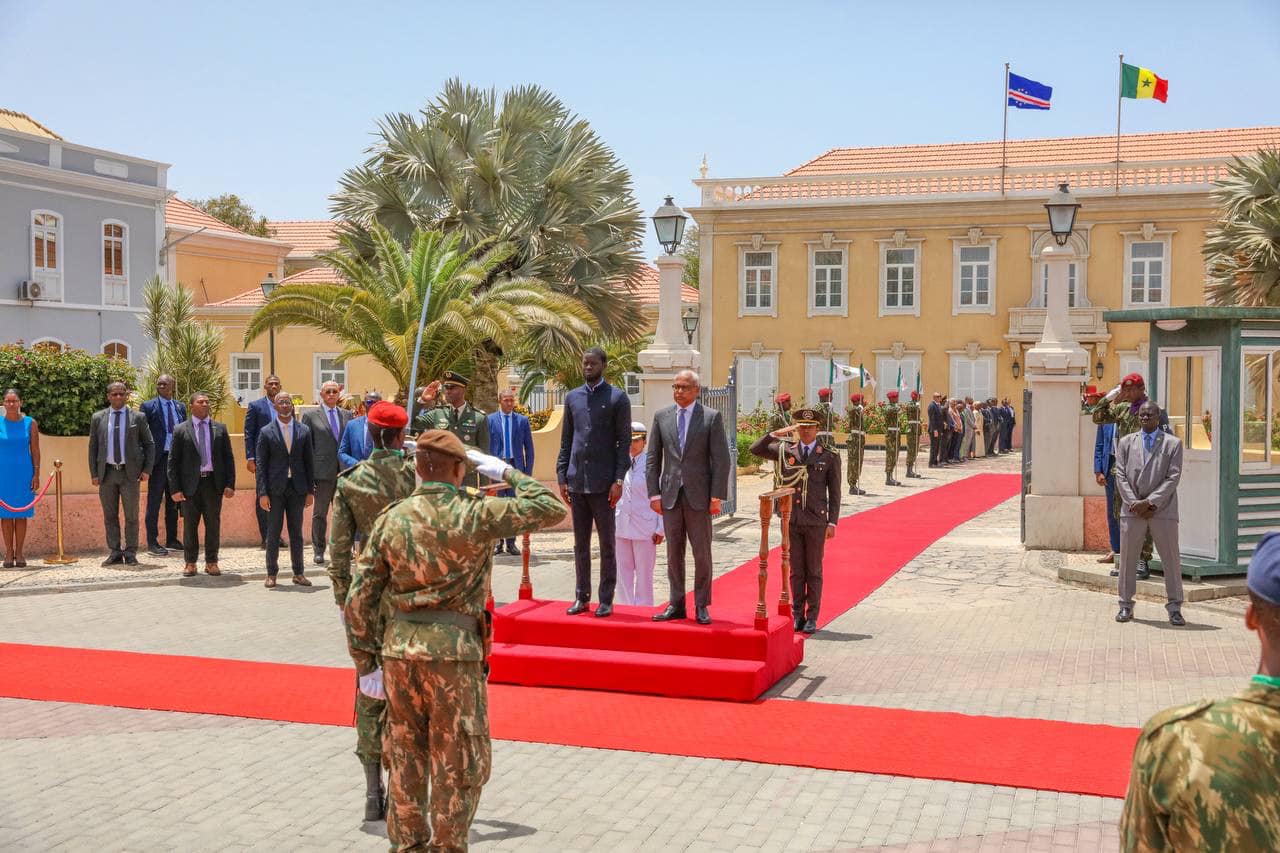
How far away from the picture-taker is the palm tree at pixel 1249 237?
22906mm

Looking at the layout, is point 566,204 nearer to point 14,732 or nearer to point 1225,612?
point 1225,612

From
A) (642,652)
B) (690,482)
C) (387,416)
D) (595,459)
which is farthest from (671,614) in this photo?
(387,416)

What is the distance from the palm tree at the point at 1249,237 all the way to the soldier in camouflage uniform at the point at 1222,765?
22818mm

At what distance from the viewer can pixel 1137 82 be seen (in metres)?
34.6

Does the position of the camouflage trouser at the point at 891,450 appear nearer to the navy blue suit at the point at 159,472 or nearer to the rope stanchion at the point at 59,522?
the navy blue suit at the point at 159,472

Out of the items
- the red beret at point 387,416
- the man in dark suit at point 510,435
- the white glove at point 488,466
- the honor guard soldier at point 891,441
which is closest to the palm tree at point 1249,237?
the honor guard soldier at point 891,441

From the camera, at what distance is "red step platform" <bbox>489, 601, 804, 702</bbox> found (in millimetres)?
8141

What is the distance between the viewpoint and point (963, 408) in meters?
35.1

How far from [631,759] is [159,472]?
30.4 feet

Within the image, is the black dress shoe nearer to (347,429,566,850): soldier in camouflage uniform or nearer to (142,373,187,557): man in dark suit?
(347,429,566,850): soldier in camouflage uniform

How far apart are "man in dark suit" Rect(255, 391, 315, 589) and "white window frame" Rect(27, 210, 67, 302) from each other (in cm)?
2296

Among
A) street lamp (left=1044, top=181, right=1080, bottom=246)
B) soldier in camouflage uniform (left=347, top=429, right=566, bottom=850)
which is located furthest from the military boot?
street lamp (left=1044, top=181, right=1080, bottom=246)

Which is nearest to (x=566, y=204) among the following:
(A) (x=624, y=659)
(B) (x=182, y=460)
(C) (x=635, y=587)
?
(B) (x=182, y=460)

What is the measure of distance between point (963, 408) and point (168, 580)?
26108 mm
